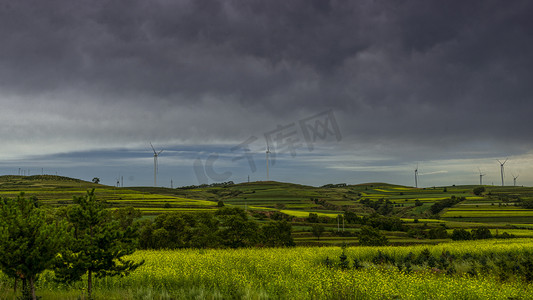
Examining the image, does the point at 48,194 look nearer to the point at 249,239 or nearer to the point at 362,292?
the point at 249,239

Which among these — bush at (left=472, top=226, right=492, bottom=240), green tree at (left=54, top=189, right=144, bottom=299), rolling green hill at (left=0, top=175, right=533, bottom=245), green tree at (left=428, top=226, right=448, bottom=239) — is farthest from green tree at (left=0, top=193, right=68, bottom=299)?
green tree at (left=428, top=226, right=448, bottom=239)

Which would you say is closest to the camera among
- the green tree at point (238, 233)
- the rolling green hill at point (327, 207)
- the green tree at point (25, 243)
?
the green tree at point (25, 243)

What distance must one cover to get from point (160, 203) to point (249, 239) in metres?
69.3

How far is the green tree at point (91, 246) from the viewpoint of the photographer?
1495cm

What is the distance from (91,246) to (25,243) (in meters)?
2.59

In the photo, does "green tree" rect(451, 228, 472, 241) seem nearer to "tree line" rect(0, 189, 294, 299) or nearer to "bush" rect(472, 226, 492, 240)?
"bush" rect(472, 226, 492, 240)

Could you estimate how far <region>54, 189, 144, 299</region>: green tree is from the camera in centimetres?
1495

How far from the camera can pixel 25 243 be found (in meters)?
13.4

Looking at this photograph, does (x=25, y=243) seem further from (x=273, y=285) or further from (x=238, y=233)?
(x=238, y=233)

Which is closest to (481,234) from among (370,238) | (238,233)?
(370,238)

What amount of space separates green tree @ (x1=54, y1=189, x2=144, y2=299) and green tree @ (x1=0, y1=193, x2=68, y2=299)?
0.78 meters

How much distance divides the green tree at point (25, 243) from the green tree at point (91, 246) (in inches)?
30.8

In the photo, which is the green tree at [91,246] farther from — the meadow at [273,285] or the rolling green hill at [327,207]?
the rolling green hill at [327,207]

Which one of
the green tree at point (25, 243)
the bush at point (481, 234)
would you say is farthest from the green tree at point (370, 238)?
the green tree at point (25, 243)
